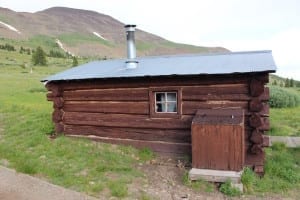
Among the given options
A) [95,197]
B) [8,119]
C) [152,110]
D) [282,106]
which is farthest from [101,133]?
[282,106]

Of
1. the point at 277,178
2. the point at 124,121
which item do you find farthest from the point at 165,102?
the point at 277,178

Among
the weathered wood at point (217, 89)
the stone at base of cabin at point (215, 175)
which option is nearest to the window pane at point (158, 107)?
the weathered wood at point (217, 89)

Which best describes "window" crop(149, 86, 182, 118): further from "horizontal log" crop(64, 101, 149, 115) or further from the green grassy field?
the green grassy field

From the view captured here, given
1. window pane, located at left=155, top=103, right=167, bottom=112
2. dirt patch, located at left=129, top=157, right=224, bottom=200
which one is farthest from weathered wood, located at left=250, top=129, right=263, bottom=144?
window pane, located at left=155, top=103, right=167, bottom=112

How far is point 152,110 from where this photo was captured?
1037 centimetres

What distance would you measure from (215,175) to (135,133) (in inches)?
125

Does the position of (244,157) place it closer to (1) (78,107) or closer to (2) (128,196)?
(2) (128,196)

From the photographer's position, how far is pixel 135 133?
1079 centimetres

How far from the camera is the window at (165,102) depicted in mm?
10195

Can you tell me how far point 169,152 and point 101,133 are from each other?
235 cm

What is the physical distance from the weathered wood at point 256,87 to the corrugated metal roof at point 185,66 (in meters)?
0.36

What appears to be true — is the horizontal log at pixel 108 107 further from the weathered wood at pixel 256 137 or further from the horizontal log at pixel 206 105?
the weathered wood at pixel 256 137

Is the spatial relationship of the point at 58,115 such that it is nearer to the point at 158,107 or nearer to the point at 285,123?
the point at 158,107

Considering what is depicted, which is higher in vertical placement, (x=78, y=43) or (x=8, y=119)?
(x=78, y=43)
